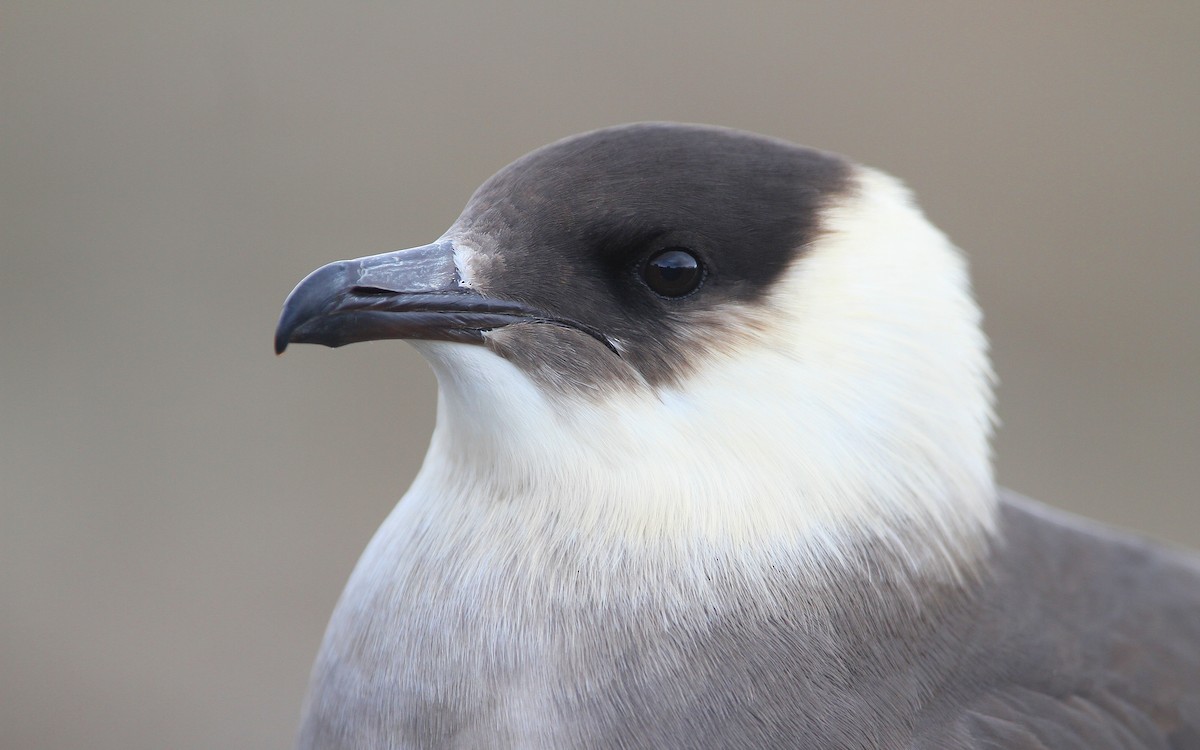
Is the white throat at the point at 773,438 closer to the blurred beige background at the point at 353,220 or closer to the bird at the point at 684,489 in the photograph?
the bird at the point at 684,489

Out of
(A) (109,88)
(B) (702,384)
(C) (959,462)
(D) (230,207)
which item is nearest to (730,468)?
(B) (702,384)

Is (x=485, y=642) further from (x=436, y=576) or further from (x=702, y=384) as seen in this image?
(x=702, y=384)

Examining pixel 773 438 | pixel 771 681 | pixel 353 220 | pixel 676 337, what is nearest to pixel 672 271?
pixel 676 337

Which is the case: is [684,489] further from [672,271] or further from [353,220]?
[353,220]

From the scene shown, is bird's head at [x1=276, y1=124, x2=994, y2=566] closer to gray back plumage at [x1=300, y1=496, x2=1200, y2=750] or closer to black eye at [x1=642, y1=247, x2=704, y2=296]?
black eye at [x1=642, y1=247, x2=704, y2=296]

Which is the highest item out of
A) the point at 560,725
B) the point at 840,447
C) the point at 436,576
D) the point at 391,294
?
the point at 391,294

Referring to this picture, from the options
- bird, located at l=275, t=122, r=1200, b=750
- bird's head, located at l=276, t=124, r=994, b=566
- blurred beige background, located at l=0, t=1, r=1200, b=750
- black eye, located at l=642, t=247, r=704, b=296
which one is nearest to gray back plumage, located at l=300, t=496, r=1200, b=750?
bird, located at l=275, t=122, r=1200, b=750

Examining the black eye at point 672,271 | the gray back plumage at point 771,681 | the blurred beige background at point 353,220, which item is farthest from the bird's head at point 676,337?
the blurred beige background at point 353,220
